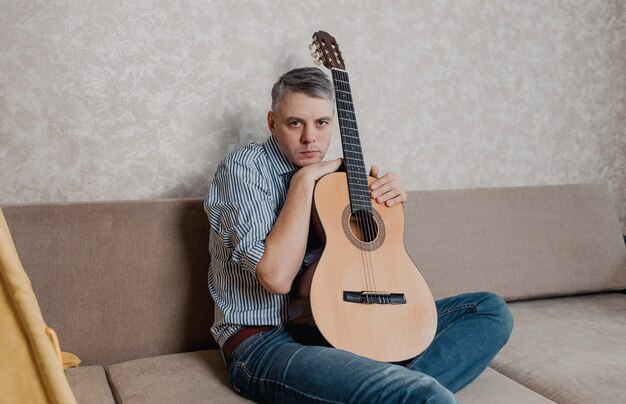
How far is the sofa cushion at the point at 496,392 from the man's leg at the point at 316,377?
260 millimetres

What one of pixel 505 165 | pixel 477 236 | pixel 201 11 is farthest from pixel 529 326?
pixel 201 11

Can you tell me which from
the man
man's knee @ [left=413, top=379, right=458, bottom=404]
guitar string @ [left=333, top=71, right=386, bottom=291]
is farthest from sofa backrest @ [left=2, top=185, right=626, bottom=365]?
man's knee @ [left=413, top=379, right=458, bottom=404]

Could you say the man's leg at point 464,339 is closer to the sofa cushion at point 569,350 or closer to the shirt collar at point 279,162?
the sofa cushion at point 569,350

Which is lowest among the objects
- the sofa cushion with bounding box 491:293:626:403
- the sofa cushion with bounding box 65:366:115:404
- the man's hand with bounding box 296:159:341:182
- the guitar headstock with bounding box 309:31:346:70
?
the sofa cushion with bounding box 491:293:626:403

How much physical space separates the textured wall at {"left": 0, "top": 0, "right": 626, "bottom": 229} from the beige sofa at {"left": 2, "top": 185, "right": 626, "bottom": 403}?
23cm

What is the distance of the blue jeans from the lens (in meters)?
1.27

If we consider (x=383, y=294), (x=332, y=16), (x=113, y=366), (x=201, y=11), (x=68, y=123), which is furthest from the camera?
(x=332, y=16)

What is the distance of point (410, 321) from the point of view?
1.57 meters

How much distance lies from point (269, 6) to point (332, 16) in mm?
236

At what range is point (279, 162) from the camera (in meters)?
1.77

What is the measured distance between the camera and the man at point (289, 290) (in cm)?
134

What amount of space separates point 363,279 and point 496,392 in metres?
0.41

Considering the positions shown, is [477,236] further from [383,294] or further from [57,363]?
[57,363]

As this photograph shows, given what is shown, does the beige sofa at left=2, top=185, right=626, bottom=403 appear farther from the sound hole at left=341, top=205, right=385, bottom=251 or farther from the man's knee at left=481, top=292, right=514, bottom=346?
the sound hole at left=341, top=205, right=385, bottom=251
